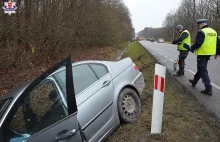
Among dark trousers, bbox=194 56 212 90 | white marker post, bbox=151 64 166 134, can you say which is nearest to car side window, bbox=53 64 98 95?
white marker post, bbox=151 64 166 134

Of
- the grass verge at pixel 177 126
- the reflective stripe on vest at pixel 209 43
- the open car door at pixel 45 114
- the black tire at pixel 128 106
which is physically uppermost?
the reflective stripe on vest at pixel 209 43

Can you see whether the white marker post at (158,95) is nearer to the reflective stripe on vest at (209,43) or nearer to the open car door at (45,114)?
the open car door at (45,114)

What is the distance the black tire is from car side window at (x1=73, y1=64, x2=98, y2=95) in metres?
0.67

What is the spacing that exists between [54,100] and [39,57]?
1243 centimetres

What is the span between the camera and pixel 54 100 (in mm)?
3037

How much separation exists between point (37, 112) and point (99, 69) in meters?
2.27

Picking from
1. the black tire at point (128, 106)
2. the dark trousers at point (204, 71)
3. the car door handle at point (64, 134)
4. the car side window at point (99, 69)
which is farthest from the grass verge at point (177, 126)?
the car door handle at point (64, 134)

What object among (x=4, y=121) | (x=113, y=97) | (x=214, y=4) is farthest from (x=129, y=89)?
(x=214, y=4)

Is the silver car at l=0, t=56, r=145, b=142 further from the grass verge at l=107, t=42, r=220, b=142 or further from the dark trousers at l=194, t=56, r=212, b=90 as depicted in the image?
the dark trousers at l=194, t=56, r=212, b=90

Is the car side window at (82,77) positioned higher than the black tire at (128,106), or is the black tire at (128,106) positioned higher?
the car side window at (82,77)

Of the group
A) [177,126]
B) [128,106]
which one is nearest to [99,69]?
[128,106]

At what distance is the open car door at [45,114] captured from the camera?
2.66 meters

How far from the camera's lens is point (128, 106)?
5379 mm

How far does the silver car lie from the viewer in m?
2.70
